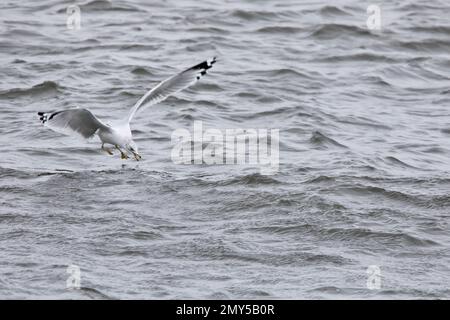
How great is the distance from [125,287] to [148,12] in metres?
10.8

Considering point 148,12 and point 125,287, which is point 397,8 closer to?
point 148,12

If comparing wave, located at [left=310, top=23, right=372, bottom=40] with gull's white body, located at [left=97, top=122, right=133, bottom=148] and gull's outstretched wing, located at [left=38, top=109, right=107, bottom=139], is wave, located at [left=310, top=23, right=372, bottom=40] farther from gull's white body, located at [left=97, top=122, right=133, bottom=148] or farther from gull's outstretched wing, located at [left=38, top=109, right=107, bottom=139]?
gull's outstretched wing, located at [left=38, top=109, right=107, bottom=139]

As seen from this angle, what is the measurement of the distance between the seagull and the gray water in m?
0.37

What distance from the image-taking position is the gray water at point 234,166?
26.5 ft

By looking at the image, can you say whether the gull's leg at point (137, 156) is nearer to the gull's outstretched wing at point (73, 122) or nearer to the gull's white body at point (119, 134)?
the gull's white body at point (119, 134)

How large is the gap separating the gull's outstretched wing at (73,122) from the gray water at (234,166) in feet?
1.54

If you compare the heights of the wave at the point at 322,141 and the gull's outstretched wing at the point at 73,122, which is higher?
the gull's outstretched wing at the point at 73,122

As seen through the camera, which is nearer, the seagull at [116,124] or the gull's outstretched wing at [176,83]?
the seagull at [116,124]

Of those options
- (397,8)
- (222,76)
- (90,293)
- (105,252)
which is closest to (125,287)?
(90,293)

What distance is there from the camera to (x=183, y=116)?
512 inches

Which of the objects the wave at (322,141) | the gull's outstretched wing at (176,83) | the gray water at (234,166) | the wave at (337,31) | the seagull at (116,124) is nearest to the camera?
the gray water at (234,166)

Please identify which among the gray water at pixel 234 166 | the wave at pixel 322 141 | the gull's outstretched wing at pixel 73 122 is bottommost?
the wave at pixel 322 141

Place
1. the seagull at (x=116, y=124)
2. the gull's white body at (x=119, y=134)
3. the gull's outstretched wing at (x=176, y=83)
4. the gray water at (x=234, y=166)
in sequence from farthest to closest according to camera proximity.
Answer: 1. the gull's outstretched wing at (x=176, y=83)
2. the gull's white body at (x=119, y=134)
3. the seagull at (x=116, y=124)
4. the gray water at (x=234, y=166)

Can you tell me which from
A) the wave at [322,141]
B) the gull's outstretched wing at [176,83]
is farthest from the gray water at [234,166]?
the gull's outstretched wing at [176,83]
